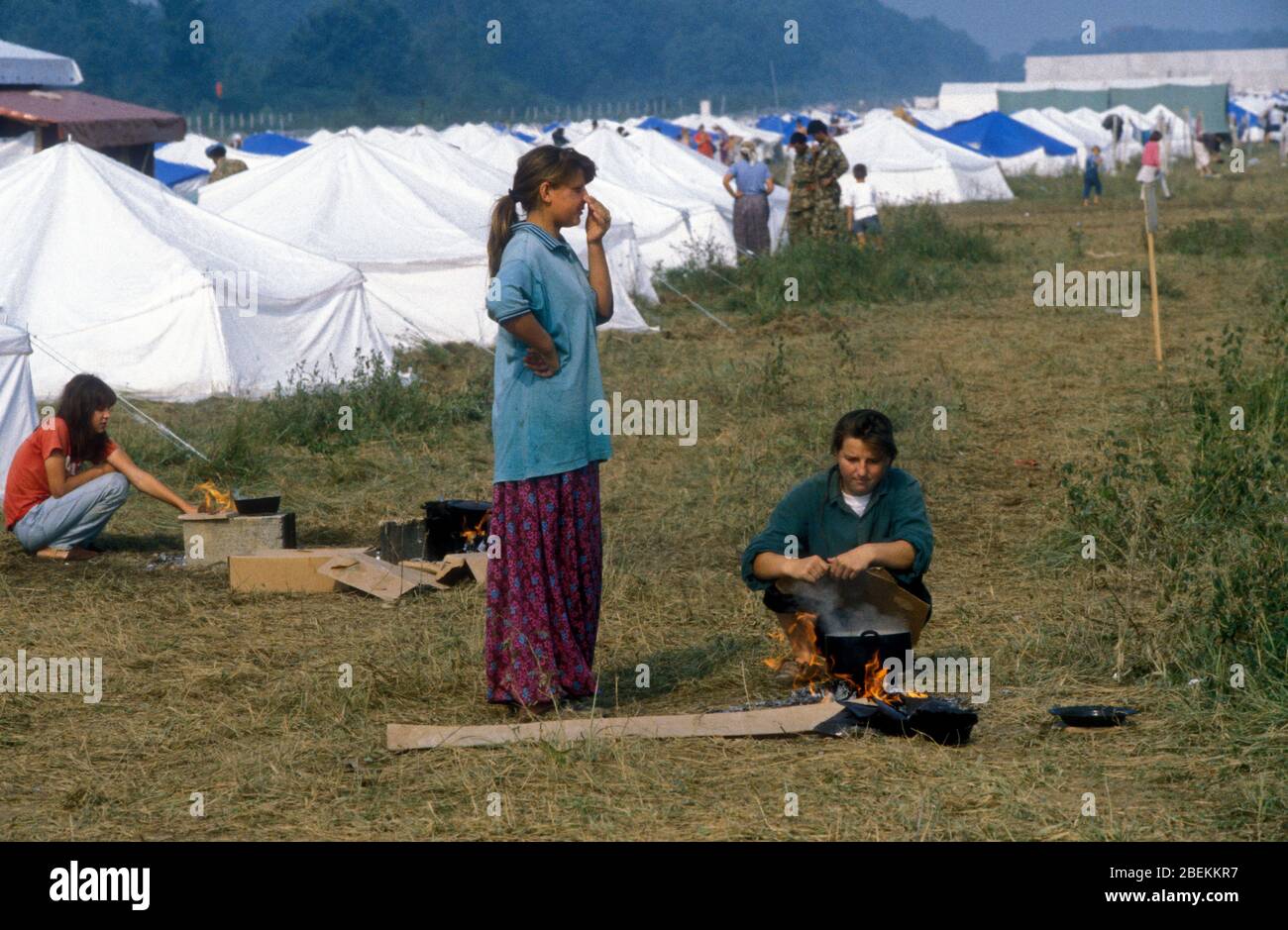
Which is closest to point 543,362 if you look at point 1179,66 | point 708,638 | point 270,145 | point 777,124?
point 708,638

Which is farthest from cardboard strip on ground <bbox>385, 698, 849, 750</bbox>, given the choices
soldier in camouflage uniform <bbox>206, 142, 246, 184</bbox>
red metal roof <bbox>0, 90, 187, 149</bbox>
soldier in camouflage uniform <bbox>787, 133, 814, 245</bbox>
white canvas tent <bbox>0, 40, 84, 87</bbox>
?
white canvas tent <bbox>0, 40, 84, 87</bbox>

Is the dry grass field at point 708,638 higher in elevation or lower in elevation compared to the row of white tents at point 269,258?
lower

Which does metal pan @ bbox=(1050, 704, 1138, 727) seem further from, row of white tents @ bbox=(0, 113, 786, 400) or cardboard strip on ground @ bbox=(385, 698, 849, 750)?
row of white tents @ bbox=(0, 113, 786, 400)

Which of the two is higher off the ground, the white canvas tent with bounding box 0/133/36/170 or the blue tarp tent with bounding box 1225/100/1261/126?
the blue tarp tent with bounding box 1225/100/1261/126

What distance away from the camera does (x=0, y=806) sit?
428cm

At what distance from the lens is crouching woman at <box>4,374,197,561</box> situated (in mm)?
7188

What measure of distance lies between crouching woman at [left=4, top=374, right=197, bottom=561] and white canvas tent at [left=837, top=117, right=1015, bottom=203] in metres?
26.2

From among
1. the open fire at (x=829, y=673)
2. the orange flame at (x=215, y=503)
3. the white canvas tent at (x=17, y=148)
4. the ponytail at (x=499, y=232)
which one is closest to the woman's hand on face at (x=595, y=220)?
the ponytail at (x=499, y=232)

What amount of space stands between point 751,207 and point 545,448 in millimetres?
13934

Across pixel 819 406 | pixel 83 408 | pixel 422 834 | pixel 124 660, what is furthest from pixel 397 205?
pixel 422 834

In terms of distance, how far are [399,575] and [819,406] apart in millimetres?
4338

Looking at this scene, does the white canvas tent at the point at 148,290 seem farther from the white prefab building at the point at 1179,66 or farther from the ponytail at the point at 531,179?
the white prefab building at the point at 1179,66

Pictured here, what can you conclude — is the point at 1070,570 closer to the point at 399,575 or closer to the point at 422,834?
the point at 399,575

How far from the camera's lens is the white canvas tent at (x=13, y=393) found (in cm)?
823
